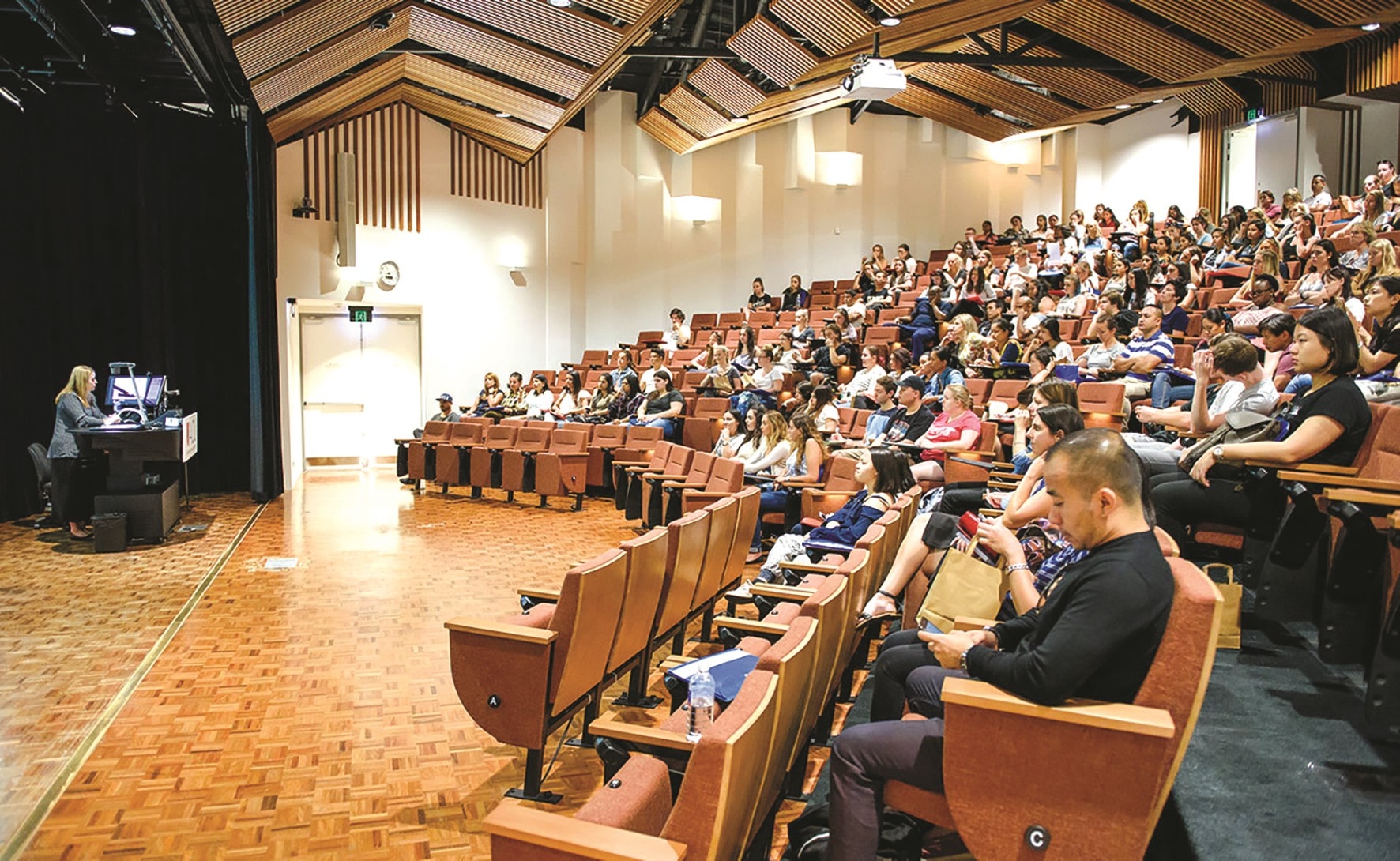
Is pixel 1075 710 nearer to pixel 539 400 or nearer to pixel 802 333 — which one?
pixel 802 333

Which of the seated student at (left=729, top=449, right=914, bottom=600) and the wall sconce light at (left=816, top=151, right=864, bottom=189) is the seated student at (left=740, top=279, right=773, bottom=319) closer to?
the wall sconce light at (left=816, top=151, right=864, bottom=189)

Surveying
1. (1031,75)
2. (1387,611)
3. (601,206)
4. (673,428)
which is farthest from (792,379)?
(1387,611)

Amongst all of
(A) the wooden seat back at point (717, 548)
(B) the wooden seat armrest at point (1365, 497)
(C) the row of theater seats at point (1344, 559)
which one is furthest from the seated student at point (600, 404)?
(B) the wooden seat armrest at point (1365, 497)

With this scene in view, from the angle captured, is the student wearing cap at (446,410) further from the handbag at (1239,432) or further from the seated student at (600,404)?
the handbag at (1239,432)

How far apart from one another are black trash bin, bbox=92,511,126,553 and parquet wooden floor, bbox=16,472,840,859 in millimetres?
936

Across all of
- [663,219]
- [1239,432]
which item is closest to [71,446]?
[1239,432]

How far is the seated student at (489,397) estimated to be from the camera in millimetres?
10500

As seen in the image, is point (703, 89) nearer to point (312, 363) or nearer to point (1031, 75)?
point (1031, 75)

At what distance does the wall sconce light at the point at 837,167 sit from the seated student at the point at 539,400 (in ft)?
18.5

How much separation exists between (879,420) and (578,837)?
4567mm

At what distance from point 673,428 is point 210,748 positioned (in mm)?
5851

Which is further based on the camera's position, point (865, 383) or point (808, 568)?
point (865, 383)

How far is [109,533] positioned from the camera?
604cm

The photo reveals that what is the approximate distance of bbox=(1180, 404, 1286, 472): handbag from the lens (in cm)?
289
